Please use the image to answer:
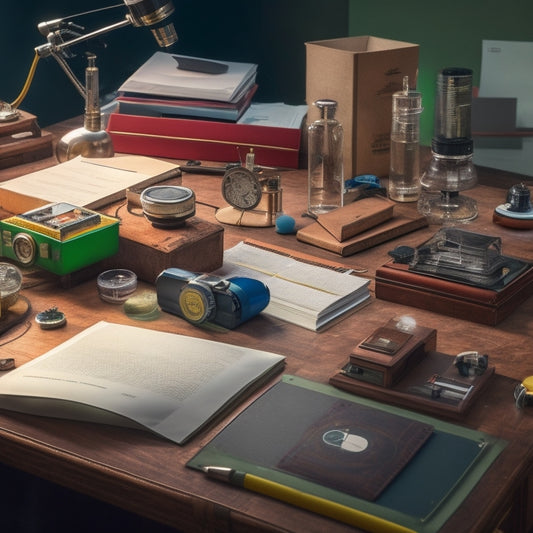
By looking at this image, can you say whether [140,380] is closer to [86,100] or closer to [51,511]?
[51,511]

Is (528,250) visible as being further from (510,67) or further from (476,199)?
(510,67)

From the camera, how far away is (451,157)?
6.72 ft

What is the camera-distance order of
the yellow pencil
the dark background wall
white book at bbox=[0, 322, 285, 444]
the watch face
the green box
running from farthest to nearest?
1. the dark background wall
2. the watch face
3. the green box
4. white book at bbox=[0, 322, 285, 444]
5. the yellow pencil

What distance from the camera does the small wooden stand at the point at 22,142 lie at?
2.38 m

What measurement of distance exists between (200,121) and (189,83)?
0.39 feet

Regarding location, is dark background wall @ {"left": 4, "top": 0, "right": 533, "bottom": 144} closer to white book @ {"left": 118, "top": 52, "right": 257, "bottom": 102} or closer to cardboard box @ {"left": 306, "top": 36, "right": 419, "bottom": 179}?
white book @ {"left": 118, "top": 52, "right": 257, "bottom": 102}

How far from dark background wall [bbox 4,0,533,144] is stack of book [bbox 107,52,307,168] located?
0.23 m

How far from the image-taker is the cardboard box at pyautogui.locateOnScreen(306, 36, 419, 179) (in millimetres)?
2191

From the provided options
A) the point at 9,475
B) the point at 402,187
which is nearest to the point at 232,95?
the point at 402,187

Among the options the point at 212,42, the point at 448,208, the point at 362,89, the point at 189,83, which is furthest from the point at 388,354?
the point at 212,42

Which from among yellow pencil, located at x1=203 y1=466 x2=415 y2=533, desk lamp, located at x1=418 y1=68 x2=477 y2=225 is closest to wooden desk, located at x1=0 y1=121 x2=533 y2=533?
yellow pencil, located at x1=203 y1=466 x2=415 y2=533

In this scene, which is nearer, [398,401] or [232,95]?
[398,401]

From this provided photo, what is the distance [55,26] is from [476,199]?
3.39 ft

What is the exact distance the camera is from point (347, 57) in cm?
217
